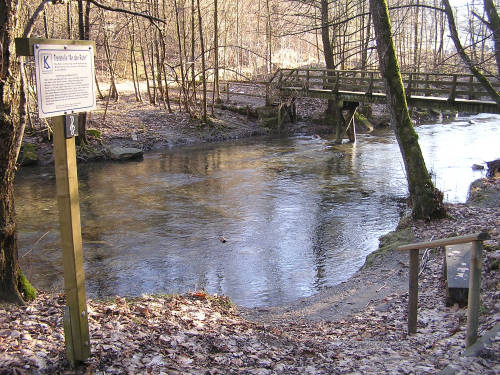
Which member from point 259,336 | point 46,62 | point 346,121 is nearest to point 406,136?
point 259,336

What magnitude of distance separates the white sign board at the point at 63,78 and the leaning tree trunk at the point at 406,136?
8255mm

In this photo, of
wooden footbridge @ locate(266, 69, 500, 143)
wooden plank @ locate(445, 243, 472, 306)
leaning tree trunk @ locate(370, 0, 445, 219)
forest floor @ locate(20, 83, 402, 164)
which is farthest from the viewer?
forest floor @ locate(20, 83, 402, 164)

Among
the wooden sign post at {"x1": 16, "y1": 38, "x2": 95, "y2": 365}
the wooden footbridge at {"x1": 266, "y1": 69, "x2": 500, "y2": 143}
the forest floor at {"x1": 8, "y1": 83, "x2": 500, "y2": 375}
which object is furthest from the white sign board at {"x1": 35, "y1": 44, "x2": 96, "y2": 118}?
A: the wooden footbridge at {"x1": 266, "y1": 69, "x2": 500, "y2": 143}

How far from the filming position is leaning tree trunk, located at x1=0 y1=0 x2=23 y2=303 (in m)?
5.05

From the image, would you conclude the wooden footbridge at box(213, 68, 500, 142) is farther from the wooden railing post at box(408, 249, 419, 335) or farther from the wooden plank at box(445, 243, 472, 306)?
the wooden railing post at box(408, 249, 419, 335)

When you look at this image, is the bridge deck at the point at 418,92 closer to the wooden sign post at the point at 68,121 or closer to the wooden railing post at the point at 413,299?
the wooden railing post at the point at 413,299

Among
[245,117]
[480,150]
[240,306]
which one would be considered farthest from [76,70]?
[245,117]

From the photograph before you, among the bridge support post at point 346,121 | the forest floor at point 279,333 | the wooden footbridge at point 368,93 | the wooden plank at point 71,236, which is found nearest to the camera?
the wooden plank at point 71,236

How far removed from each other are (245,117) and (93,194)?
54.6 ft

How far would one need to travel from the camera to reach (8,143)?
523cm

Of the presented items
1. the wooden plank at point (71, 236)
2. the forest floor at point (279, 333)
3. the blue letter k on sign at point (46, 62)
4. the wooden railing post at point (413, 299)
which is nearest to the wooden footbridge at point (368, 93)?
the forest floor at point (279, 333)

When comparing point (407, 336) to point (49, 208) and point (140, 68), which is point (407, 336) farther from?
point (140, 68)

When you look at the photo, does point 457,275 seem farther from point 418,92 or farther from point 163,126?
point 163,126

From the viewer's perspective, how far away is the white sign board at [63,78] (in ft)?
12.8
